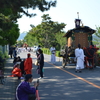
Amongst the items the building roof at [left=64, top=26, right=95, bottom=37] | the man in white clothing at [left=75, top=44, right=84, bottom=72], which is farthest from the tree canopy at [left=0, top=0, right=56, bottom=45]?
the building roof at [left=64, top=26, right=95, bottom=37]

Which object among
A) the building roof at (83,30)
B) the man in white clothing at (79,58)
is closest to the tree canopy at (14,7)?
the man in white clothing at (79,58)

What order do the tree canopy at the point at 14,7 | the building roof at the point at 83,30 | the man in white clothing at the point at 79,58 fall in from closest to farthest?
1. the tree canopy at the point at 14,7
2. the man in white clothing at the point at 79,58
3. the building roof at the point at 83,30

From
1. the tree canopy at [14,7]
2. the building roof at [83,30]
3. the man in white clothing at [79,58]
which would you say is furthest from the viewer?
the building roof at [83,30]

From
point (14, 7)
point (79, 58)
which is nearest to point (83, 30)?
point (79, 58)

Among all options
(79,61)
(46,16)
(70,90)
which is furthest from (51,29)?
(70,90)

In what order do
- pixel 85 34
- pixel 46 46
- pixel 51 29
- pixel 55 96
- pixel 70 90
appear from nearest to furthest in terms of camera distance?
pixel 55 96, pixel 70 90, pixel 85 34, pixel 51 29, pixel 46 46

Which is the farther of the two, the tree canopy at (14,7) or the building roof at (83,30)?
the building roof at (83,30)

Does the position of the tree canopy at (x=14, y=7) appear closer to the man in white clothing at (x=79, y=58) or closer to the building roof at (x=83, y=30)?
the man in white clothing at (x=79, y=58)

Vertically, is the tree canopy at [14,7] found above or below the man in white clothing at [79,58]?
above

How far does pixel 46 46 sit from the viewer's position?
77750 mm

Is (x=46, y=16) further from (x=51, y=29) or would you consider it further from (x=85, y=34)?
(x=85, y=34)

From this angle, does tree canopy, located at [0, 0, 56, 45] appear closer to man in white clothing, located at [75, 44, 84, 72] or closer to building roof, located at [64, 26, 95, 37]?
man in white clothing, located at [75, 44, 84, 72]

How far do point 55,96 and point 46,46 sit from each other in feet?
224

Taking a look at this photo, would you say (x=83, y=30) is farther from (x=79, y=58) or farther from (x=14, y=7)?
(x=14, y=7)
